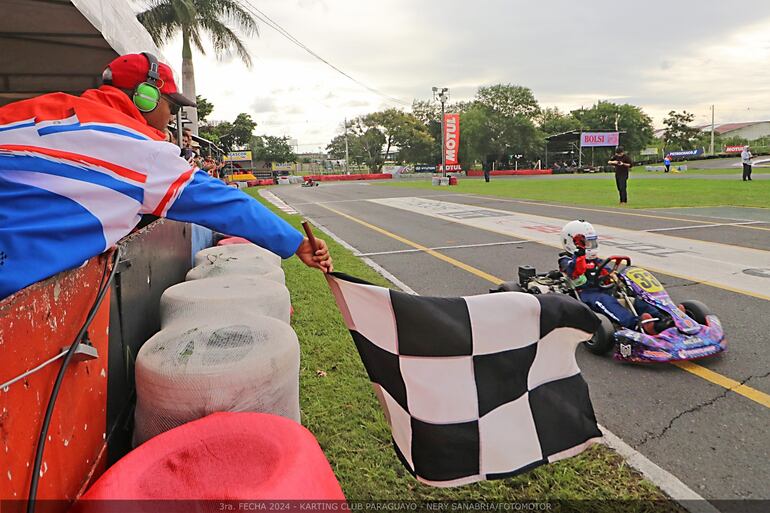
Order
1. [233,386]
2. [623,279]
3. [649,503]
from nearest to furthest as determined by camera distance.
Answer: [233,386]
[649,503]
[623,279]

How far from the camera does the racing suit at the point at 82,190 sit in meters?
1.32

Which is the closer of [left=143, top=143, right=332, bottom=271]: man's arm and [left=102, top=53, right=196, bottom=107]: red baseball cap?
[left=143, top=143, right=332, bottom=271]: man's arm

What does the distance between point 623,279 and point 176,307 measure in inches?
138

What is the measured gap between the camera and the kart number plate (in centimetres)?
411

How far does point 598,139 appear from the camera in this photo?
2343 inches

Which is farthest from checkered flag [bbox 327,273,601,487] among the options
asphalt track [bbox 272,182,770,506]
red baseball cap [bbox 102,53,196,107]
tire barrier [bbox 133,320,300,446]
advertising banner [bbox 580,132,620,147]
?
advertising banner [bbox 580,132,620,147]

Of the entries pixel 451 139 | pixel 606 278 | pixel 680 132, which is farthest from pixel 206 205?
pixel 680 132

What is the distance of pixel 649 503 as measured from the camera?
2258 millimetres

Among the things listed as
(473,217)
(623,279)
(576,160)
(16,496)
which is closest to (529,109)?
(576,160)

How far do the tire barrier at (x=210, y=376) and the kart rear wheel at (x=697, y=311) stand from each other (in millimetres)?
3560

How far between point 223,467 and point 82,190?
907 millimetres

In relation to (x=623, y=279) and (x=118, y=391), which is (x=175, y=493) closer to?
(x=118, y=391)

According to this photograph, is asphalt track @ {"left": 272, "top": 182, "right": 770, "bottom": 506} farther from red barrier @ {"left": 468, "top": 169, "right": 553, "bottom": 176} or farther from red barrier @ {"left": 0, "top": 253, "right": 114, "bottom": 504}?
red barrier @ {"left": 468, "top": 169, "right": 553, "bottom": 176}

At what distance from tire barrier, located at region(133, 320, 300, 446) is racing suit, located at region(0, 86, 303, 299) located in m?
0.51
